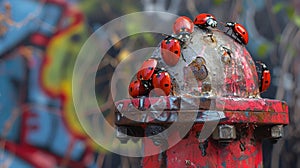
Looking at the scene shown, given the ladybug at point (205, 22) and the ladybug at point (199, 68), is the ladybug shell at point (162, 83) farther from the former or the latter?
the ladybug at point (205, 22)

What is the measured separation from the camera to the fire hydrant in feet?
6.31

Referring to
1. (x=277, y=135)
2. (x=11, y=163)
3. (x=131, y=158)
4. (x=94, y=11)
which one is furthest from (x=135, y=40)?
(x=277, y=135)

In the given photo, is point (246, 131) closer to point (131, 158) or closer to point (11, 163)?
point (131, 158)

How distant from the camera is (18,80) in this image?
4.20 metres

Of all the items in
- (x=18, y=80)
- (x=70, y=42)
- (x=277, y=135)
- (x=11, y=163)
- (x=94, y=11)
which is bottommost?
(x=11, y=163)

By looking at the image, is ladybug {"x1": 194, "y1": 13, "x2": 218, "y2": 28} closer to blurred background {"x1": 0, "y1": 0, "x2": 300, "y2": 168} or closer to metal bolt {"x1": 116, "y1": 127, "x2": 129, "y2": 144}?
metal bolt {"x1": 116, "y1": 127, "x2": 129, "y2": 144}

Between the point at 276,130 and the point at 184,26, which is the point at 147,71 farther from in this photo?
the point at 276,130

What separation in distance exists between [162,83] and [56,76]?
247cm

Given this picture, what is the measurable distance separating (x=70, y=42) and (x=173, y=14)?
0.97 m

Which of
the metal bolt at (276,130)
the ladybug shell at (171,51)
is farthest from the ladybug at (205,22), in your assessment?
the metal bolt at (276,130)

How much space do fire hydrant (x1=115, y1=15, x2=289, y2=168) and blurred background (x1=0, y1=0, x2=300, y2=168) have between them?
209 cm

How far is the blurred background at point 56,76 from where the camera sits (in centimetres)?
418

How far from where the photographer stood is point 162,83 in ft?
6.59

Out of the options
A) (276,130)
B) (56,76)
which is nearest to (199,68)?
(276,130)
